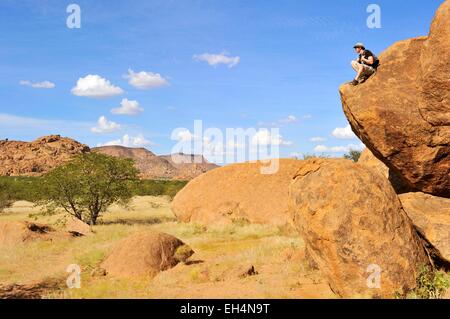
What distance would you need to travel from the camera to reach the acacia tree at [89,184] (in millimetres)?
27984

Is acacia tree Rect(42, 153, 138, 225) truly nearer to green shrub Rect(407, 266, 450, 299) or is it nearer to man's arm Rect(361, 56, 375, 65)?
man's arm Rect(361, 56, 375, 65)

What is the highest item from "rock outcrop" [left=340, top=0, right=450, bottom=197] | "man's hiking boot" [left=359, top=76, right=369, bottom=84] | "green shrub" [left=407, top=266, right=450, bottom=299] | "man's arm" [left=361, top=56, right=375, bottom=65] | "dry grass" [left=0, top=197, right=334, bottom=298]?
"man's arm" [left=361, top=56, right=375, bottom=65]

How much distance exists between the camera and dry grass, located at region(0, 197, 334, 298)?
1104cm

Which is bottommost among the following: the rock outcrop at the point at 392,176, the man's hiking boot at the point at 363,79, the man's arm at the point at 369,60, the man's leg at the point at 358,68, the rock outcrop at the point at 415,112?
the rock outcrop at the point at 392,176

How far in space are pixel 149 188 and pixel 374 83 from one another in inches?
1784

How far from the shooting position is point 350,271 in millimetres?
9562

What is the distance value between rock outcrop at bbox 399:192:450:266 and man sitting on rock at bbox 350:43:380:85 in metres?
3.29

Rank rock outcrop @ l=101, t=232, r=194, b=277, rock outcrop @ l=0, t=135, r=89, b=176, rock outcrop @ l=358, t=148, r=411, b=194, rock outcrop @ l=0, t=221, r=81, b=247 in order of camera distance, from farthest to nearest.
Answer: rock outcrop @ l=0, t=135, r=89, b=176
rock outcrop @ l=0, t=221, r=81, b=247
rock outcrop @ l=101, t=232, r=194, b=277
rock outcrop @ l=358, t=148, r=411, b=194

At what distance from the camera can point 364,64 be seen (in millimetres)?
11727

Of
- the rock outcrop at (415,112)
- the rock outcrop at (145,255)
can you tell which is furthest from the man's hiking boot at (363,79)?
the rock outcrop at (145,255)

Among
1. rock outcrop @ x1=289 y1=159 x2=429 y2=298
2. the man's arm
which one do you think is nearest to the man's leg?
the man's arm

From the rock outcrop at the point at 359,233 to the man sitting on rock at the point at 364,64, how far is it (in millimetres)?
2701

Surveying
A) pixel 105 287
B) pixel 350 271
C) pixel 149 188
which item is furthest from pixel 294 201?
pixel 149 188

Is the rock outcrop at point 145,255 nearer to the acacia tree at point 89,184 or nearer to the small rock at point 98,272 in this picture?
the small rock at point 98,272
